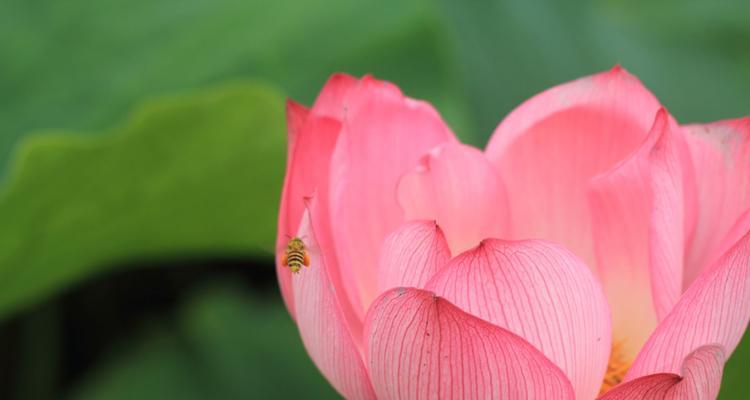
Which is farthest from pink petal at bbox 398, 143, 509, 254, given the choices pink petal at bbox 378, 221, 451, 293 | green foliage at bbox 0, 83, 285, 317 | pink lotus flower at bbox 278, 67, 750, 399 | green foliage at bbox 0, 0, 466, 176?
green foliage at bbox 0, 0, 466, 176

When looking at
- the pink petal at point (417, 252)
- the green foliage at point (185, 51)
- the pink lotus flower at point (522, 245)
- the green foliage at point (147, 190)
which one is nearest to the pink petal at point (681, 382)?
the pink lotus flower at point (522, 245)

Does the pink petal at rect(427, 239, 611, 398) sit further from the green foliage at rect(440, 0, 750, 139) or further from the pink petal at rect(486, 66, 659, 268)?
the green foliage at rect(440, 0, 750, 139)

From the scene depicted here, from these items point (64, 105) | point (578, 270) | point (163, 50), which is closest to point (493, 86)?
point (163, 50)

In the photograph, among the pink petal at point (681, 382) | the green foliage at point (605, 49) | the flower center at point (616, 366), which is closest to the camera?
the pink petal at point (681, 382)

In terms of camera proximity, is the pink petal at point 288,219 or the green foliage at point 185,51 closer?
the pink petal at point 288,219

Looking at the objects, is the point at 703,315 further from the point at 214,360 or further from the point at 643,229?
the point at 214,360

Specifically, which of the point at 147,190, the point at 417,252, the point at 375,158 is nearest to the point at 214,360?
the point at 147,190

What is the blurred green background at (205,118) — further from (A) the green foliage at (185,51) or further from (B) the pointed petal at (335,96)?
(B) the pointed petal at (335,96)
